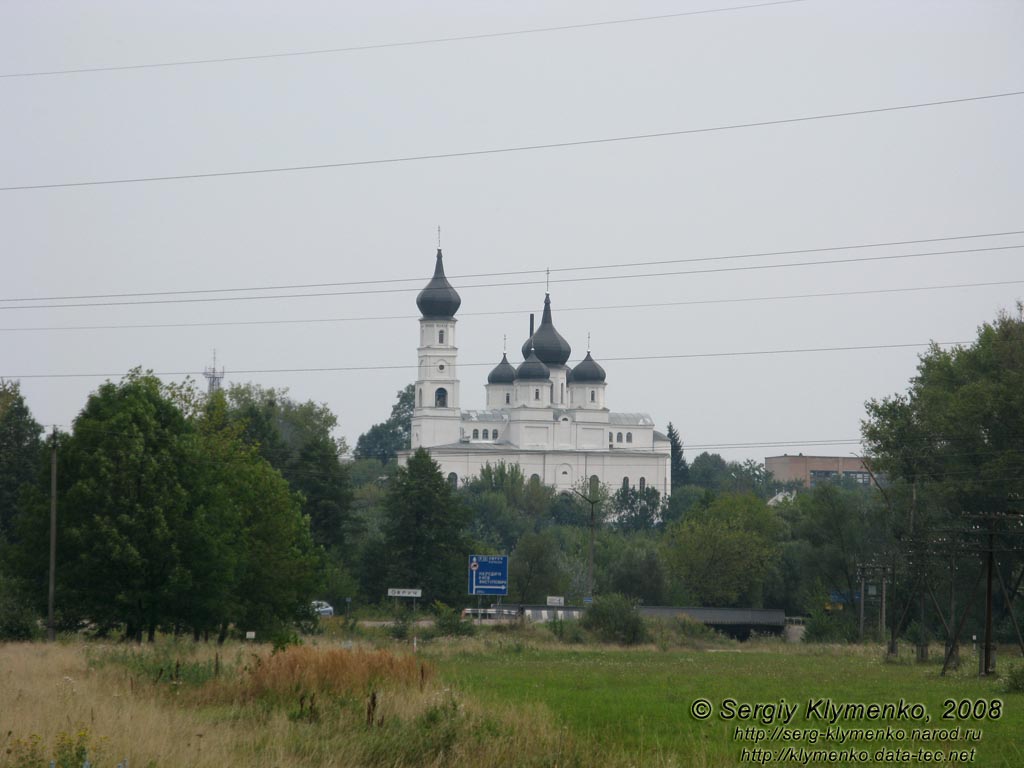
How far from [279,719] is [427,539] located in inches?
1859

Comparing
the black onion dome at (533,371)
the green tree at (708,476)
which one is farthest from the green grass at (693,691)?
the green tree at (708,476)

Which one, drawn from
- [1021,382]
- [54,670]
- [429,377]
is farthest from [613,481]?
[54,670]

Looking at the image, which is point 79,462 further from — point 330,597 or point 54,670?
point 330,597

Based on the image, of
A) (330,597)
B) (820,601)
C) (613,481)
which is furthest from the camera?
(613,481)

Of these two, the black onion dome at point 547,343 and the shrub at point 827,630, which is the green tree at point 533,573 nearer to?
the shrub at point 827,630

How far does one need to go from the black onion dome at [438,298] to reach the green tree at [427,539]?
2569 inches

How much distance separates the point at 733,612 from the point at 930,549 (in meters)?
31.2

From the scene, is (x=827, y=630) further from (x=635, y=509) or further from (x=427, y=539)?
(x=635, y=509)

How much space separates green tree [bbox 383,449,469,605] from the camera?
208ft

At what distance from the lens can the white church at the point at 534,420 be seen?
138125 millimetres

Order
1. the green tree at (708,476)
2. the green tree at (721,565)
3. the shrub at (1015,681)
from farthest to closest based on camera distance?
the green tree at (708,476) < the green tree at (721,565) < the shrub at (1015,681)

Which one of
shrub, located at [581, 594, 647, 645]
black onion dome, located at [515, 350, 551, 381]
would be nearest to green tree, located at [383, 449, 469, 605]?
shrub, located at [581, 594, 647, 645]

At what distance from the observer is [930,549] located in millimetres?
36969

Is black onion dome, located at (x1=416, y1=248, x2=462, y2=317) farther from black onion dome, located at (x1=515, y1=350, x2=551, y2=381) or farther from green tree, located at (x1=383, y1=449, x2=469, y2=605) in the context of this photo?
green tree, located at (x1=383, y1=449, x2=469, y2=605)
